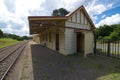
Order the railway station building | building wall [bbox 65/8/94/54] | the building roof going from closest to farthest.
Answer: the building roof, the railway station building, building wall [bbox 65/8/94/54]

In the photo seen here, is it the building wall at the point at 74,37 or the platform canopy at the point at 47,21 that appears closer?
the platform canopy at the point at 47,21

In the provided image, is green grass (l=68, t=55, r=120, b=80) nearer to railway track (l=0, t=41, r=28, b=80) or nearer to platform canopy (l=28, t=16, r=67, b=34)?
railway track (l=0, t=41, r=28, b=80)

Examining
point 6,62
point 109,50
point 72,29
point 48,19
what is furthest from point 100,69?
point 6,62

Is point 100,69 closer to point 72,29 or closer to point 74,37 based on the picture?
point 74,37

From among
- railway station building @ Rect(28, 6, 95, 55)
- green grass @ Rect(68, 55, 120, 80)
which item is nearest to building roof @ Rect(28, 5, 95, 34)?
railway station building @ Rect(28, 6, 95, 55)

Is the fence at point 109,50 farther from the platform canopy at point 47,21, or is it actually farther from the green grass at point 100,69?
the platform canopy at point 47,21

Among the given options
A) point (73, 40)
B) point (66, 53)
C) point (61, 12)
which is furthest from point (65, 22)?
point (61, 12)

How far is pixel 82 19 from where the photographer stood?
583 inches

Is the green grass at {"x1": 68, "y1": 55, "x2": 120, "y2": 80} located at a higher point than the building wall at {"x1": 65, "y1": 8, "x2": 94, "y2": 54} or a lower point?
lower

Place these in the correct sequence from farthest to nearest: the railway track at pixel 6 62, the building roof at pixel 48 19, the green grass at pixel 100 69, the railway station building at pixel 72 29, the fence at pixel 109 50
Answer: the railway station building at pixel 72 29 → the fence at pixel 109 50 → the building roof at pixel 48 19 → the railway track at pixel 6 62 → the green grass at pixel 100 69

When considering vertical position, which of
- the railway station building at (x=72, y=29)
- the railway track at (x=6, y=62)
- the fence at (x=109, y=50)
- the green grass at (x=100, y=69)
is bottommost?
the railway track at (x=6, y=62)

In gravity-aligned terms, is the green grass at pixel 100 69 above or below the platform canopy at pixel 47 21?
below

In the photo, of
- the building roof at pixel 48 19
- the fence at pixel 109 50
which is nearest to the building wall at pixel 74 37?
the building roof at pixel 48 19

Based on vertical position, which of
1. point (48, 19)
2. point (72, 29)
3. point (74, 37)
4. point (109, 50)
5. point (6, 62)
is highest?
point (48, 19)
